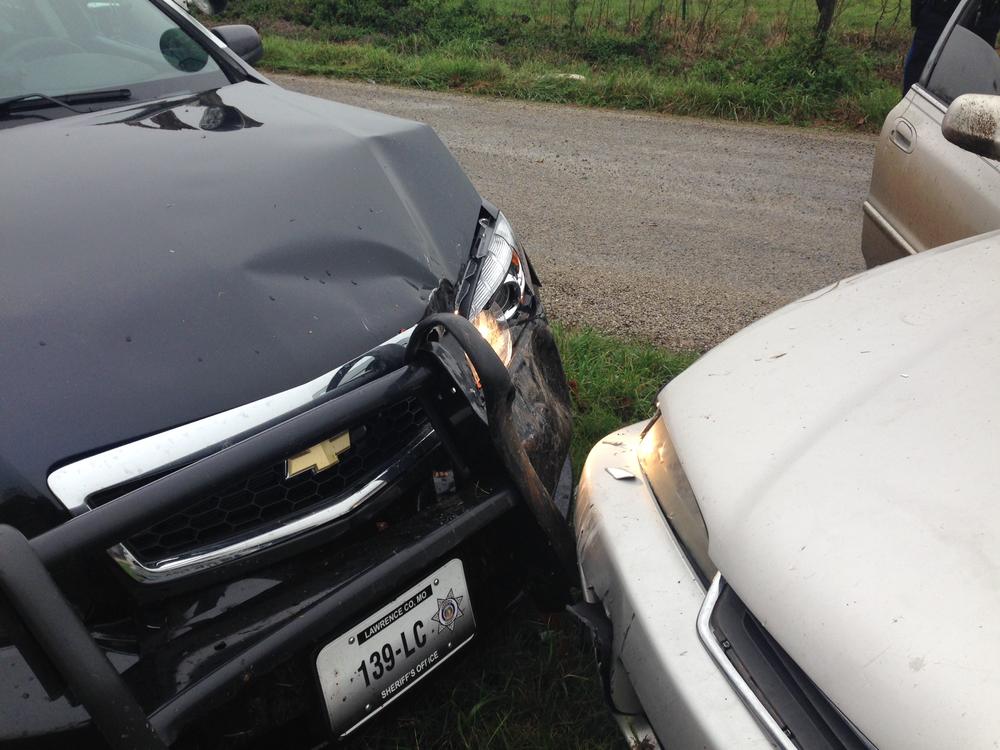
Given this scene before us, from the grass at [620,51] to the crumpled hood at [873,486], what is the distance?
5.95 m

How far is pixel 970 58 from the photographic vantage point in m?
3.06

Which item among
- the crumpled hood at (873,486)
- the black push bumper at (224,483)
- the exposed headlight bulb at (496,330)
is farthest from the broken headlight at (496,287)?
the crumpled hood at (873,486)

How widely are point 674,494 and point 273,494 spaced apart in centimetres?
74

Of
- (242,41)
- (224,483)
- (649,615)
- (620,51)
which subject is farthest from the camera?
(620,51)

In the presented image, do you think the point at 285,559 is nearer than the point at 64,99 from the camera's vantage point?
Yes

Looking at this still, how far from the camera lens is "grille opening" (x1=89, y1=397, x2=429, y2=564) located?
4.66ft

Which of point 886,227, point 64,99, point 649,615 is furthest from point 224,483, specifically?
point 886,227

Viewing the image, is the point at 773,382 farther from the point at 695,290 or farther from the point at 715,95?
the point at 715,95

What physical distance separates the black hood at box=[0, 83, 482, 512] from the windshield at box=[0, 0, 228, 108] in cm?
24

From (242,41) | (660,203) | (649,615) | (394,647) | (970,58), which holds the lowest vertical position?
(660,203)

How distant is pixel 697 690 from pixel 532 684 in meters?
0.76

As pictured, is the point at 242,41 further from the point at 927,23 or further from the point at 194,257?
the point at 927,23

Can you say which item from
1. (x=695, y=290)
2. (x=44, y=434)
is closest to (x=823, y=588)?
(x=44, y=434)

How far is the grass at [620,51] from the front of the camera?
7355 millimetres
